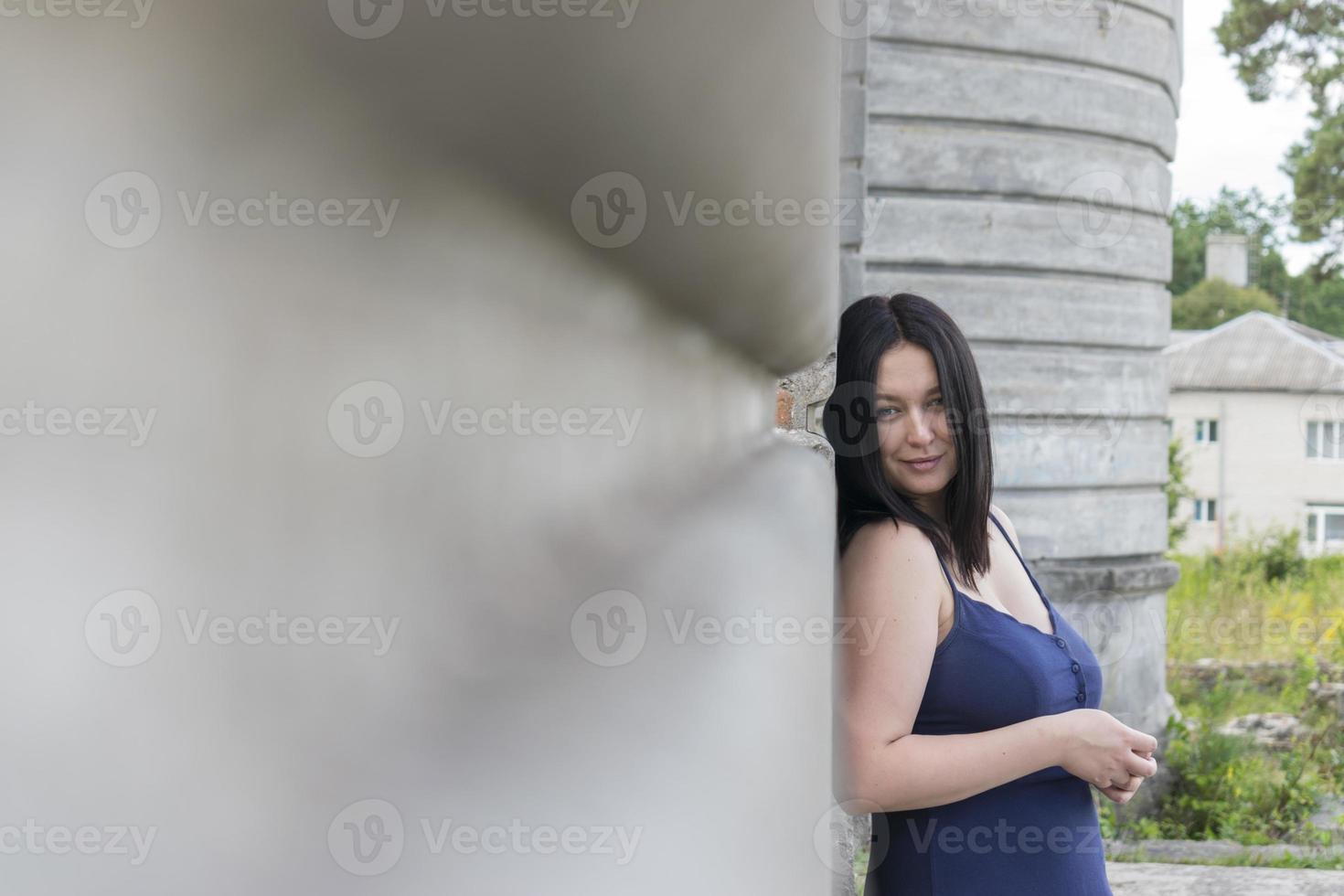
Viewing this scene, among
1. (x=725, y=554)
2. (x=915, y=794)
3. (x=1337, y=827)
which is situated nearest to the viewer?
(x=725, y=554)

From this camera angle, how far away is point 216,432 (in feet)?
1.41

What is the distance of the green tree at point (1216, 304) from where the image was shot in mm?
31656

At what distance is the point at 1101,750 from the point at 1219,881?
282 centimetres

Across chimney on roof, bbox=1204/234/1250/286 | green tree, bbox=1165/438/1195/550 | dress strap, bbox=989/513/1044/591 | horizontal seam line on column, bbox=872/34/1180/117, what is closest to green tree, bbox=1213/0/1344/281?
green tree, bbox=1165/438/1195/550

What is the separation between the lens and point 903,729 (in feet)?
4.66

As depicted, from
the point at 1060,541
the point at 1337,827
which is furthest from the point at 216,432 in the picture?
the point at 1337,827

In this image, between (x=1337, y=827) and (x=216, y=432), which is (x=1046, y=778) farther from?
(x=1337, y=827)

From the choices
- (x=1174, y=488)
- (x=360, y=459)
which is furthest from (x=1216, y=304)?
(x=360, y=459)

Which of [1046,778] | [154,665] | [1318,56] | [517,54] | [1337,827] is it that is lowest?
[1337,827]

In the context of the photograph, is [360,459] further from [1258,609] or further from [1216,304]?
[1216,304]

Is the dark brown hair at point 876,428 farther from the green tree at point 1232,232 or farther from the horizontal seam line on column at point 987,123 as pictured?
the green tree at point 1232,232

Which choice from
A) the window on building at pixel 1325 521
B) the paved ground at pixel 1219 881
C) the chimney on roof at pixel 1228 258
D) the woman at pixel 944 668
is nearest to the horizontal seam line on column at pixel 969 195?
the paved ground at pixel 1219 881

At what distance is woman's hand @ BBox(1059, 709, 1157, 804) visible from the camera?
145cm

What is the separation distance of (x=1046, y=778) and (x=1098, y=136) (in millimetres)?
4424
